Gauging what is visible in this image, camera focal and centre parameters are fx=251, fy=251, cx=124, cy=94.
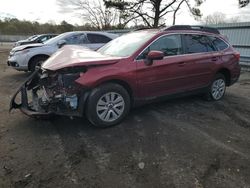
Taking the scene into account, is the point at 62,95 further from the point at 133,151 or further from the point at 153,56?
the point at 153,56

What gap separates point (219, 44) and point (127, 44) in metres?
2.53

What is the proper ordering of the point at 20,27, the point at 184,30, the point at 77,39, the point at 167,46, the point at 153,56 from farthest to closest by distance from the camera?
the point at 20,27
the point at 77,39
the point at 184,30
the point at 167,46
the point at 153,56

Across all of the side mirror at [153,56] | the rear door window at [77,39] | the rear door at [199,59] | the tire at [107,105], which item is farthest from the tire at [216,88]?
the rear door window at [77,39]

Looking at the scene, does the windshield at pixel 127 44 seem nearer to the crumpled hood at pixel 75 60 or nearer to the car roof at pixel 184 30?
the car roof at pixel 184 30

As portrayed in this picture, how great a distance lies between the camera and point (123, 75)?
177 inches

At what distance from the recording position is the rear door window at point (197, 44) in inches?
217

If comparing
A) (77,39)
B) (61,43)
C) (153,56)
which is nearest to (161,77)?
(153,56)

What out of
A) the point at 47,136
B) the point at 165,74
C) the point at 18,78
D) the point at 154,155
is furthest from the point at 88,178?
the point at 18,78

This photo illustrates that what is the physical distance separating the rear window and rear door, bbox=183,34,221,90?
0.14 m

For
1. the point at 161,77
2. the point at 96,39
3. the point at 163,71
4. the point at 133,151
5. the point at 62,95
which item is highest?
the point at 96,39

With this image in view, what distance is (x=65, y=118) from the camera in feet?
16.3

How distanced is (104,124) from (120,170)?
52.4 inches

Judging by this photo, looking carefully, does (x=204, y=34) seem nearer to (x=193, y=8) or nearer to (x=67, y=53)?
(x=67, y=53)

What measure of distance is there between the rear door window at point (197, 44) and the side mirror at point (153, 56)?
42.3 inches
